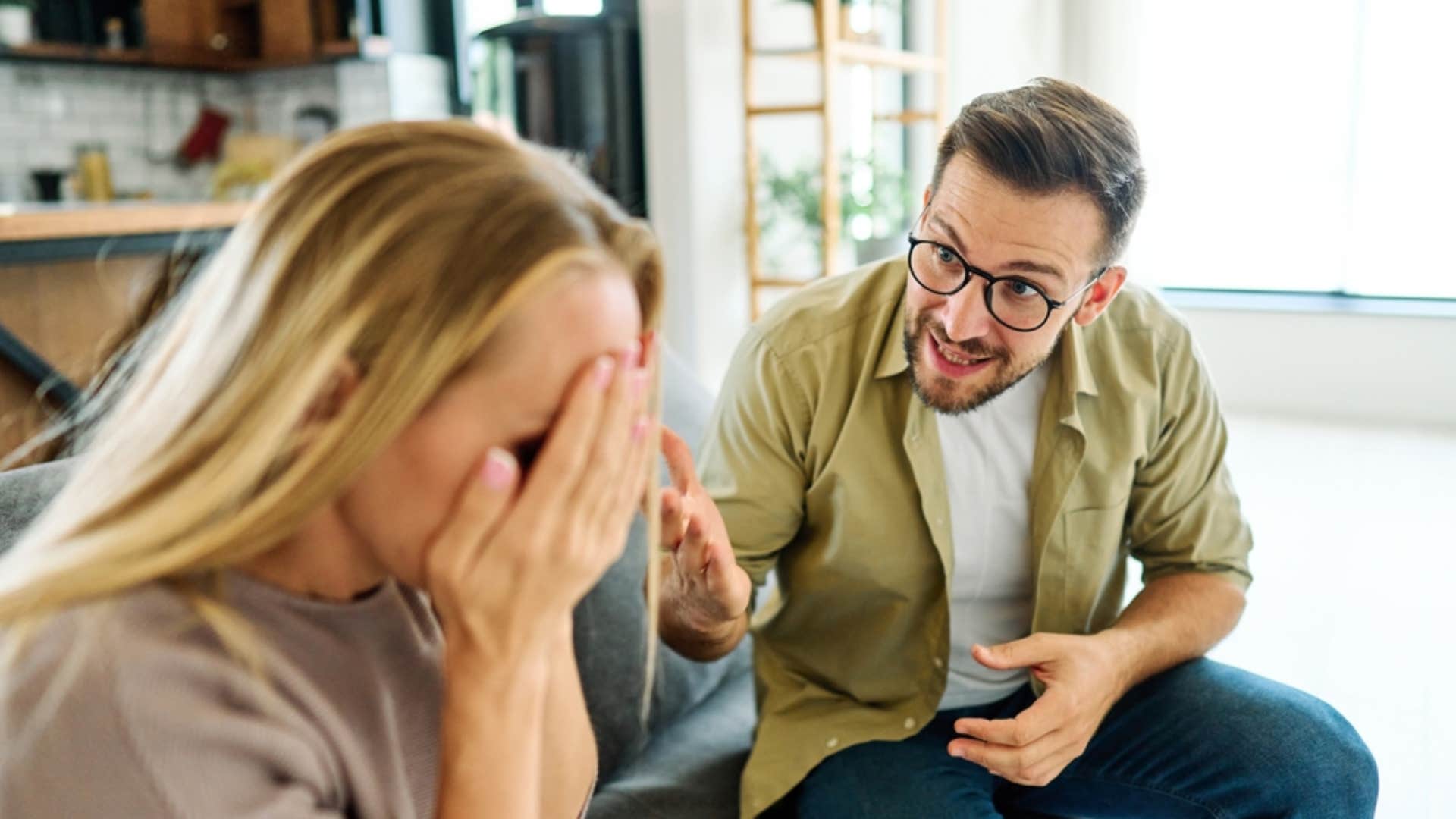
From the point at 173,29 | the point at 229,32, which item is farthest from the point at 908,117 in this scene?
the point at 173,29

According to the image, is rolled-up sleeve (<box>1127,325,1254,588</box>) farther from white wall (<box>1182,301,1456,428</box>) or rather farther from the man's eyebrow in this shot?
white wall (<box>1182,301,1456,428</box>)

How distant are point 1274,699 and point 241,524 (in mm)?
1228

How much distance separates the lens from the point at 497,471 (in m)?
0.74

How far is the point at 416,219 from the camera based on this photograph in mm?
739

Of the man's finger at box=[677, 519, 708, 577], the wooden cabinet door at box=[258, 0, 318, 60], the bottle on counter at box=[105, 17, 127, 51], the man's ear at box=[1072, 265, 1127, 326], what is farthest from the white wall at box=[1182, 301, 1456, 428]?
the bottle on counter at box=[105, 17, 127, 51]

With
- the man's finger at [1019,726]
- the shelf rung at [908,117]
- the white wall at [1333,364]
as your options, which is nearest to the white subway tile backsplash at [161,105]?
the shelf rung at [908,117]

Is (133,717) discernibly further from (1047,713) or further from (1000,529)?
(1000,529)

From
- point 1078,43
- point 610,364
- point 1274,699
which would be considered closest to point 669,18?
point 1078,43

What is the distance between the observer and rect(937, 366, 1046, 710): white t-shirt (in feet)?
4.85

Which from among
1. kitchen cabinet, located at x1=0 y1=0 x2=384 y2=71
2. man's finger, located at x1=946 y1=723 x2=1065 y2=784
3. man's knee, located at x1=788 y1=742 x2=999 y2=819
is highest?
kitchen cabinet, located at x1=0 y1=0 x2=384 y2=71

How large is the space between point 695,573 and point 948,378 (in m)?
0.40

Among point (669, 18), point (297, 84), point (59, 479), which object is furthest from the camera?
point (297, 84)

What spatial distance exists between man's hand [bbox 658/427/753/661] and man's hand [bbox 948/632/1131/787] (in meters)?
0.27

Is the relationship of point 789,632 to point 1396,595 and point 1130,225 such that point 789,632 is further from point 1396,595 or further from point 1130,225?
point 1396,595
